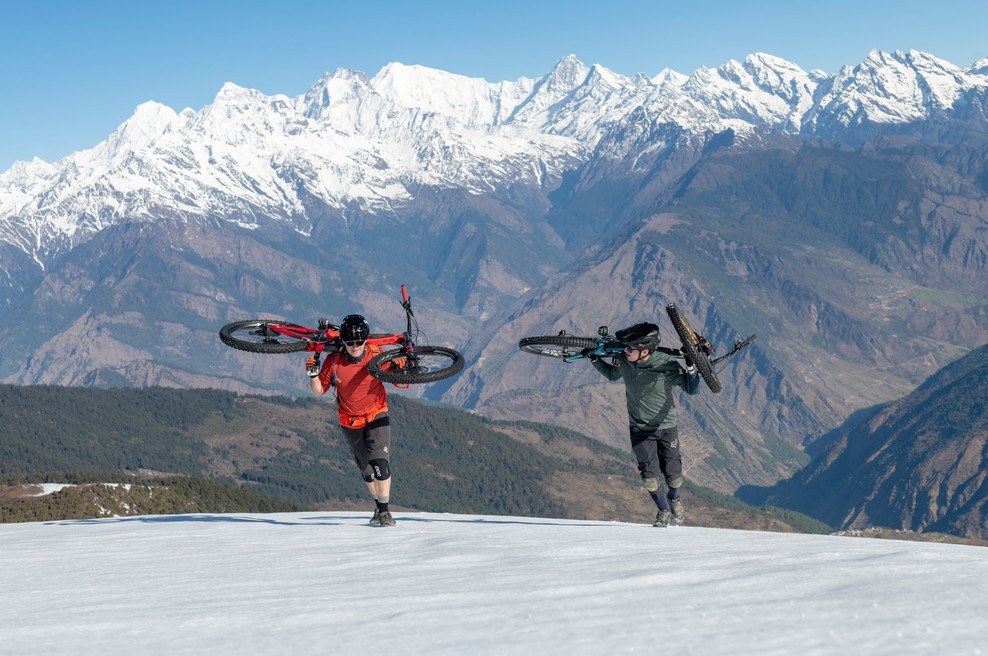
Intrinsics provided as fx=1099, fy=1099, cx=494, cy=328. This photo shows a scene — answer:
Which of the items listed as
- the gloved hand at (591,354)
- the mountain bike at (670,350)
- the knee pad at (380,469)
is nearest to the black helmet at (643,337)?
the mountain bike at (670,350)

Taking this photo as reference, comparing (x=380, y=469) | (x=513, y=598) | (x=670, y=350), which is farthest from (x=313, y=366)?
(x=513, y=598)

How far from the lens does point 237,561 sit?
21516mm

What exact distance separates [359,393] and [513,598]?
50.1 ft

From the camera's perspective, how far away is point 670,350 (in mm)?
28609

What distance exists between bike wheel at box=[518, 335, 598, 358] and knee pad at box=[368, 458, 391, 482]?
16.3ft

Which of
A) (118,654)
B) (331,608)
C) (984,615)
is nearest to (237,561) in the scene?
(331,608)

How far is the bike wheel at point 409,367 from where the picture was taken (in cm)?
2848

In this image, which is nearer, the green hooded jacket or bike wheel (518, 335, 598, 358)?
the green hooded jacket

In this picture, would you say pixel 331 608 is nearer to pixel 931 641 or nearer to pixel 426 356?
pixel 931 641

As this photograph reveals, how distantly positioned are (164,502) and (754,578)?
124 metres

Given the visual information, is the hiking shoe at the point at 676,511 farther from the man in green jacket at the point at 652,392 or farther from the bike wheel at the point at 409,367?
the bike wheel at the point at 409,367

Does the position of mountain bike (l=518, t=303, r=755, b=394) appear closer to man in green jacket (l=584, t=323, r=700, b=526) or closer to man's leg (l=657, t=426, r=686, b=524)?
man in green jacket (l=584, t=323, r=700, b=526)

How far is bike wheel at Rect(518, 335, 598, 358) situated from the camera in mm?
30078

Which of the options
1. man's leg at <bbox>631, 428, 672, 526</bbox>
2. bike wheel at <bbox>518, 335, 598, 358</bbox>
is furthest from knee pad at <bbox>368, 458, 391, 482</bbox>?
man's leg at <bbox>631, 428, 672, 526</bbox>
